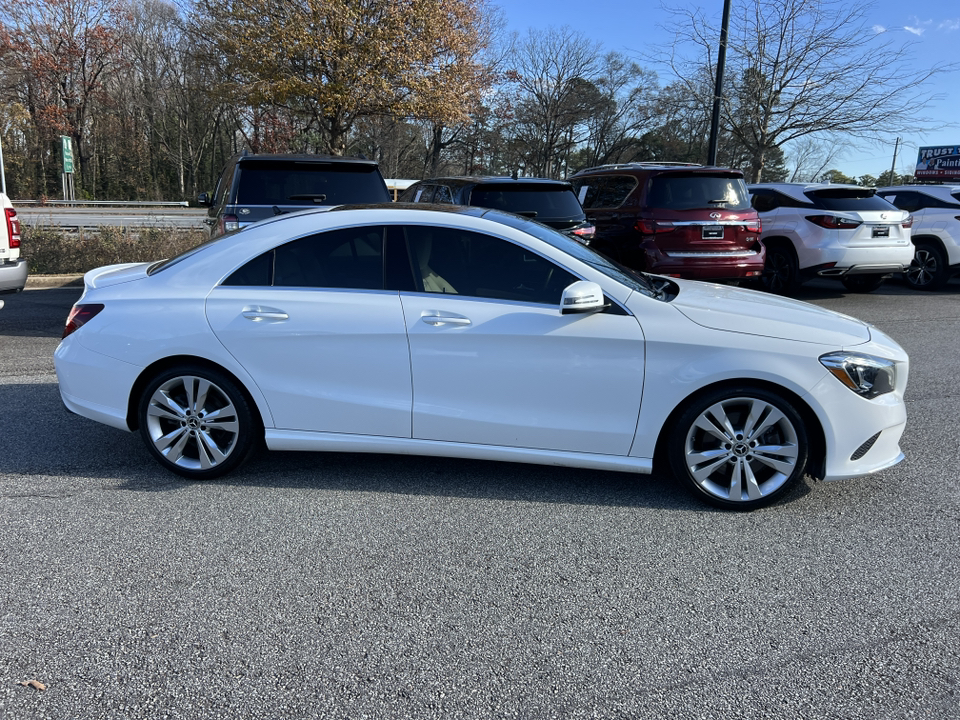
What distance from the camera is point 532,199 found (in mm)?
8852

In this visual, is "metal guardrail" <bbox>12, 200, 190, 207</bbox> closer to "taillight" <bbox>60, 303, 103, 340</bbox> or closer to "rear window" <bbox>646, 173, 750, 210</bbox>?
"rear window" <bbox>646, 173, 750, 210</bbox>

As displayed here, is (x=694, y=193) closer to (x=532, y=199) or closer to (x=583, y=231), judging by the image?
(x=583, y=231)

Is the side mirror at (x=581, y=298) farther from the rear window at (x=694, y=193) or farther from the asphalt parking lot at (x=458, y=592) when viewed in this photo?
the rear window at (x=694, y=193)

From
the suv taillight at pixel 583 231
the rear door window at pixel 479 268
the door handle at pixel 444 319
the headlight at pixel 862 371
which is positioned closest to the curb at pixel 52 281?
the suv taillight at pixel 583 231

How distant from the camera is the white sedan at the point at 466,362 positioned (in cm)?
389

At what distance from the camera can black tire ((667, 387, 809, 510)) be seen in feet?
12.8

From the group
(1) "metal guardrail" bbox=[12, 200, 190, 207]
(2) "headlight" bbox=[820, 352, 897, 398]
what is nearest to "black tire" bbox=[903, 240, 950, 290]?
(2) "headlight" bbox=[820, 352, 897, 398]

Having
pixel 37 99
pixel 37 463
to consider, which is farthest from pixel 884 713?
pixel 37 99

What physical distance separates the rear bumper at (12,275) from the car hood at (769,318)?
6879 mm

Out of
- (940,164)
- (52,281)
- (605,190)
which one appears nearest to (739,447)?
(605,190)

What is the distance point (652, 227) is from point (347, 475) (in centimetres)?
609

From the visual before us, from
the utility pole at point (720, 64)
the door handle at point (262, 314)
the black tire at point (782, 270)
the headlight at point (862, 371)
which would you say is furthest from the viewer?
the utility pole at point (720, 64)

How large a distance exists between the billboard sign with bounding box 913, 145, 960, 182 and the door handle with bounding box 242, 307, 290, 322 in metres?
35.7

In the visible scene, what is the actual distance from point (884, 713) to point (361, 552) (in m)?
2.21
